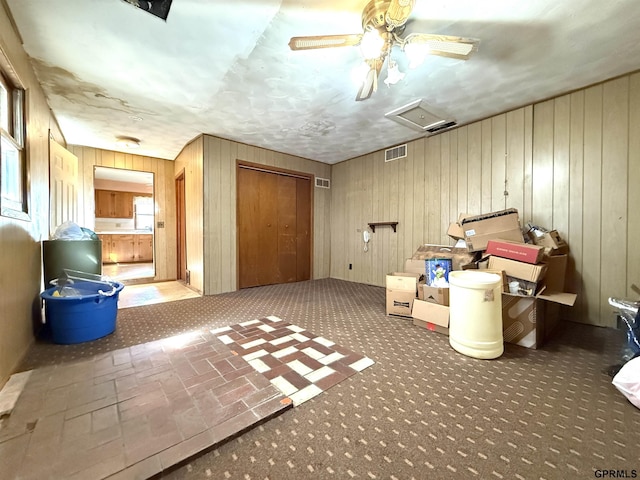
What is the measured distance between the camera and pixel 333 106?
291 cm

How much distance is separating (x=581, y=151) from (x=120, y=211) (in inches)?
416

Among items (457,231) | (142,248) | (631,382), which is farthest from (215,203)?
(142,248)

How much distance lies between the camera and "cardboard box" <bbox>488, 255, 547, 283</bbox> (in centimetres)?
204

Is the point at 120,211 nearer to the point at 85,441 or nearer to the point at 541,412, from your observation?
the point at 85,441

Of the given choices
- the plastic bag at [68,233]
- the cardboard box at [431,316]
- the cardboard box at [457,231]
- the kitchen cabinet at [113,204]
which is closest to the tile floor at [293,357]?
the cardboard box at [431,316]

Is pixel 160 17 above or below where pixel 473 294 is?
above

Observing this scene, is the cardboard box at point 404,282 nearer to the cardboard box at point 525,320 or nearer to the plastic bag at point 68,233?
the cardboard box at point 525,320

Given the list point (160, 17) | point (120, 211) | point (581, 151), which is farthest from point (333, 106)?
point (120, 211)

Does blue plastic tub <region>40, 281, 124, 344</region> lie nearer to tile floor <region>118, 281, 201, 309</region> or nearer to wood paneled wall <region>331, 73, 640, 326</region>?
tile floor <region>118, 281, 201, 309</region>

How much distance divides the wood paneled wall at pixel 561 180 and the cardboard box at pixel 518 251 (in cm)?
92

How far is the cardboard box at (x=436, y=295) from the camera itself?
7.82 ft

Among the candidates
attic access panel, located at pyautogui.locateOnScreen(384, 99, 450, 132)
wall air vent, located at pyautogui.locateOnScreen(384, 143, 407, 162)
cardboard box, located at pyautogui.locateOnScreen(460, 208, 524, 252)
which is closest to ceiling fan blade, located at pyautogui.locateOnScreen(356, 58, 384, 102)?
attic access panel, located at pyautogui.locateOnScreen(384, 99, 450, 132)
